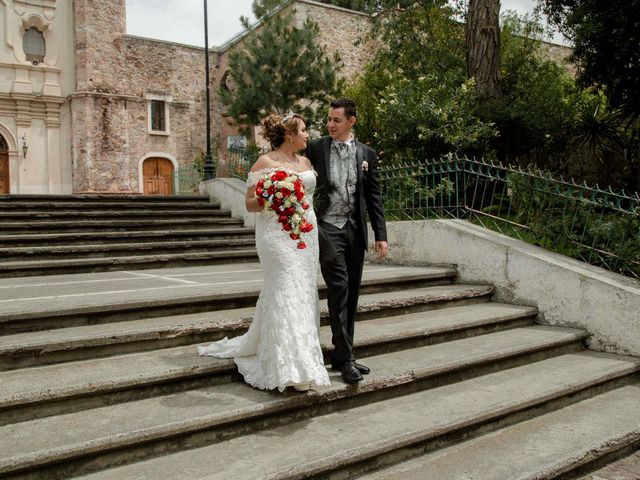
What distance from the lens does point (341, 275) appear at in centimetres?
398

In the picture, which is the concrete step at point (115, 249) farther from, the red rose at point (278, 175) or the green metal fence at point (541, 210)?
the red rose at point (278, 175)

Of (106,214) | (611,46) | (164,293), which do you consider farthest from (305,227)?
(611,46)

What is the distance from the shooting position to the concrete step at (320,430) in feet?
9.66

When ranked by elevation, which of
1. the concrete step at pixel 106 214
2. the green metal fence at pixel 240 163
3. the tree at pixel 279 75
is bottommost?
the concrete step at pixel 106 214

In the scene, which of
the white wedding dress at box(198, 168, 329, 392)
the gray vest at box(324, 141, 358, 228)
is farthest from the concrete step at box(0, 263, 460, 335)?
the gray vest at box(324, 141, 358, 228)

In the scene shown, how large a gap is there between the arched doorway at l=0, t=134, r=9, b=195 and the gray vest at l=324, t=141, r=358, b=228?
2279cm

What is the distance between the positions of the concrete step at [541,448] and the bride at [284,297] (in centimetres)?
79

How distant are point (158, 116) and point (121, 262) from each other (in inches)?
802

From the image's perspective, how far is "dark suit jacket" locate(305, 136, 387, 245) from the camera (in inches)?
163

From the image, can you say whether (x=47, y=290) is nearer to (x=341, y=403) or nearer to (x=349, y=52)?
(x=341, y=403)

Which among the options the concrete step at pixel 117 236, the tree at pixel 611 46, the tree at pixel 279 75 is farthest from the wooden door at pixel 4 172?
the tree at pixel 611 46

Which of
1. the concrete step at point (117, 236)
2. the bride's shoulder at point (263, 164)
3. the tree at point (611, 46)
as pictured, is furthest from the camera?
the tree at point (611, 46)

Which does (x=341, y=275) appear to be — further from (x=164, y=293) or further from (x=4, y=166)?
(x=4, y=166)

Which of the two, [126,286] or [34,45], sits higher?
[34,45]
